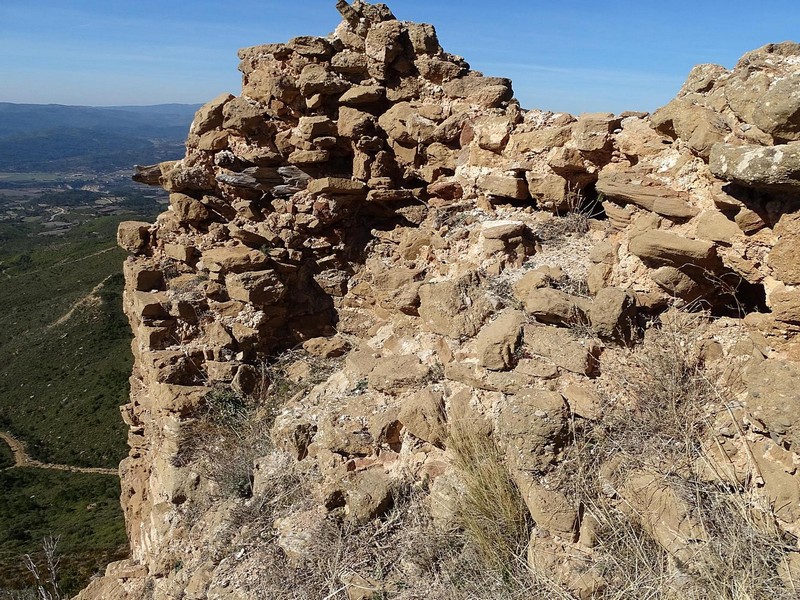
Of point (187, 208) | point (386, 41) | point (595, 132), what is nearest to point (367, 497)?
point (595, 132)

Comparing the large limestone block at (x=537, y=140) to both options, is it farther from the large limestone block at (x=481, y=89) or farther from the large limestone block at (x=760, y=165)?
the large limestone block at (x=760, y=165)

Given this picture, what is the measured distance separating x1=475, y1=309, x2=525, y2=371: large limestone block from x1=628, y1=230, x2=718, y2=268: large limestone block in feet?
3.55

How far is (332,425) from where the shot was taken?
4.61m

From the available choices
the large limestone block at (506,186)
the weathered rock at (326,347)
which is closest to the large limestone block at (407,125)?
the large limestone block at (506,186)

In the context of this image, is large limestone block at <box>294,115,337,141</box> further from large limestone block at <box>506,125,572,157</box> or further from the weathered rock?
the weathered rock

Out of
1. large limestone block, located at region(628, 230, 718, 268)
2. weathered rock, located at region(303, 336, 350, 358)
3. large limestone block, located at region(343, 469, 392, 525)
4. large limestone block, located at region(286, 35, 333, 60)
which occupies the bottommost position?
large limestone block, located at region(343, 469, 392, 525)

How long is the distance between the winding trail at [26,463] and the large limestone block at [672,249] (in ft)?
92.3

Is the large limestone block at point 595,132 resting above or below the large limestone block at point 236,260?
above

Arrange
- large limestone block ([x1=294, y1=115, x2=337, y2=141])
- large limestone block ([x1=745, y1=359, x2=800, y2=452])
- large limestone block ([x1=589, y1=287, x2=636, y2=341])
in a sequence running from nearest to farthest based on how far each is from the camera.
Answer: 1. large limestone block ([x1=745, y1=359, x2=800, y2=452])
2. large limestone block ([x1=589, y1=287, x2=636, y2=341])
3. large limestone block ([x1=294, y1=115, x2=337, y2=141])

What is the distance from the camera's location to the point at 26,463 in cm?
2873

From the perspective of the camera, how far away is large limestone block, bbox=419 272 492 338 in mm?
4672

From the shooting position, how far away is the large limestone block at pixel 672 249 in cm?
401

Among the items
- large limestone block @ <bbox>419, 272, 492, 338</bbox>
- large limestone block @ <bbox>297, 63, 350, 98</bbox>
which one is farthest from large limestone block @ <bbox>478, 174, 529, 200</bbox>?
large limestone block @ <bbox>297, 63, 350, 98</bbox>

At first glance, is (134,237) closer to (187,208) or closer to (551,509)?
(187,208)
